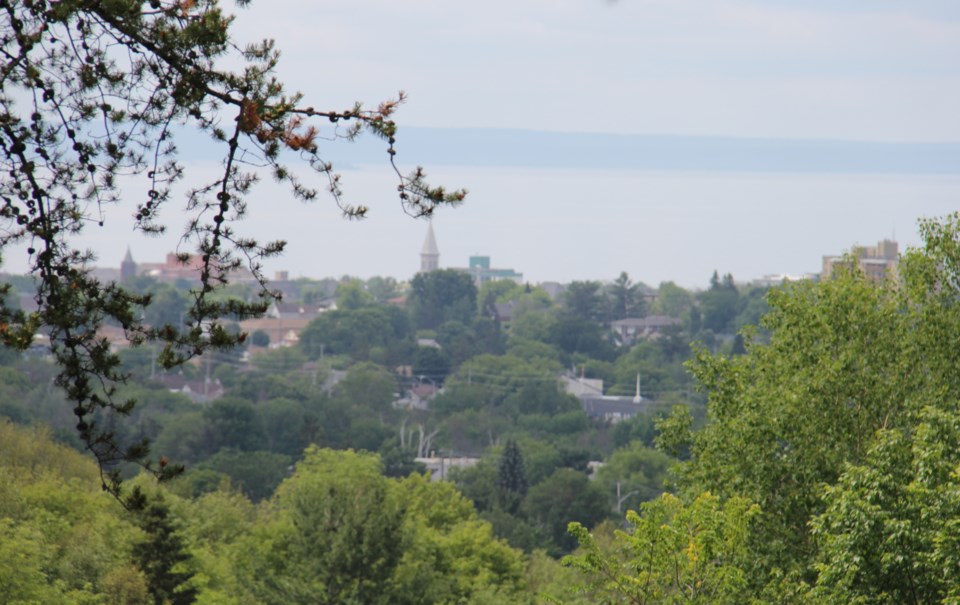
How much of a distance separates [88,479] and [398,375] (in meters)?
95.9

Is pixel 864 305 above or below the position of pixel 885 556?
above

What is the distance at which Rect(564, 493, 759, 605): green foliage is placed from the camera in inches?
558

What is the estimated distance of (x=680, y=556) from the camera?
1467 centimetres

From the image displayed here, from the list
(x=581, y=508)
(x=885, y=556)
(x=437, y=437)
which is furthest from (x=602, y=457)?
(x=885, y=556)

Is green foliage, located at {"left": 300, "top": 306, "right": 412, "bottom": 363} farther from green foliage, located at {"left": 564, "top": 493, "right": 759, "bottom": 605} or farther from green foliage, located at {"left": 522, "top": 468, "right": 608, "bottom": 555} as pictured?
green foliage, located at {"left": 564, "top": 493, "right": 759, "bottom": 605}

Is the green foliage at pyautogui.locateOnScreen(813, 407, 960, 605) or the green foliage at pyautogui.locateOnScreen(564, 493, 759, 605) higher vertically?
the green foliage at pyautogui.locateOnScreen(813, 407, 960, 605)

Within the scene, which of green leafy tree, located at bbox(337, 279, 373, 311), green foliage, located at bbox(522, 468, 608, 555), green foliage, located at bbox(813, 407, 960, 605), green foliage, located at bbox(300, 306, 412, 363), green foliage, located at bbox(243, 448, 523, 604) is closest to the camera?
green foliage, located at bbox(813, 407, 960, 605)

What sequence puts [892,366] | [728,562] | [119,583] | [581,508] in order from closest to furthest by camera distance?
1. [728,562]
2. [892,366]
3. [119,583]
4. [581,508]

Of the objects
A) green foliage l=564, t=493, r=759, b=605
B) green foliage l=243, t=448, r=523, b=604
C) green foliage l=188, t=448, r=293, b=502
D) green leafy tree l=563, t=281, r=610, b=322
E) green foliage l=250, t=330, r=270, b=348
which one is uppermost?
green leafy tree l=563, t=281, r=610, b=322

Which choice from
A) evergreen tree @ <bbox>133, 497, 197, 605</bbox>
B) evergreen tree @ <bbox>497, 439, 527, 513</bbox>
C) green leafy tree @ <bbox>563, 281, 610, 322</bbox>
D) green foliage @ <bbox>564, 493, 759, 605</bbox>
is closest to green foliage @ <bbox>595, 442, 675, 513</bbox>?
evergreen tree @ <bbox>497, 439, 527, 513</bbox>

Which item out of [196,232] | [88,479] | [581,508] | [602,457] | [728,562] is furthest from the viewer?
[602,457]

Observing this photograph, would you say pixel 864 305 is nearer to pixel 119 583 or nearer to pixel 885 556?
pixel 885 556

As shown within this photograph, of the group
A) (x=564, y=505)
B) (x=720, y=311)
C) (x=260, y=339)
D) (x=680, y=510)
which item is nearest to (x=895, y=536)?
(x=680, y=510)

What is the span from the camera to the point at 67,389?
8688 millimetres
